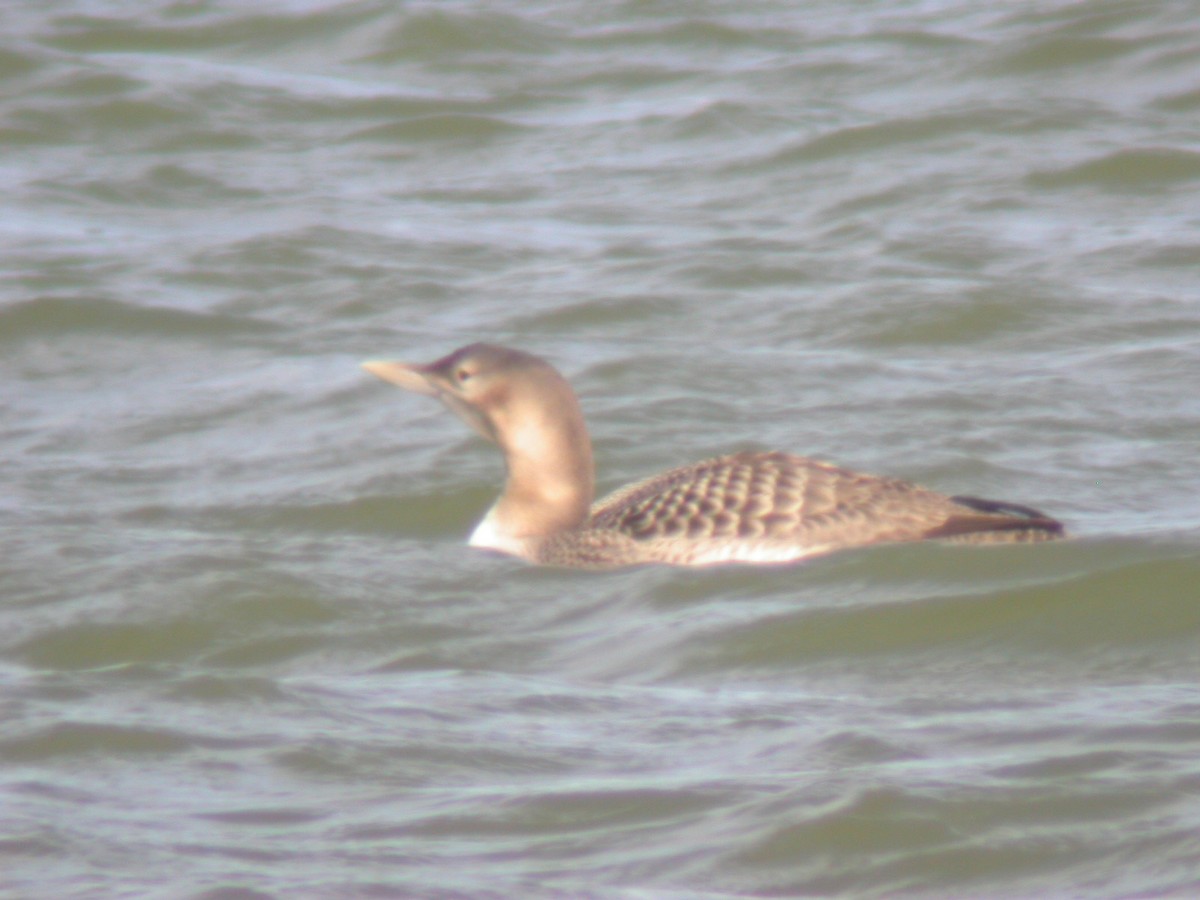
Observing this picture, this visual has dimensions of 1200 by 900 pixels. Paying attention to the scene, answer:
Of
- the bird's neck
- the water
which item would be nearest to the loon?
the bird's neck

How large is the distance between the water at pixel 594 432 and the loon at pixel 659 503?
117 millimetres

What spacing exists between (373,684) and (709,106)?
8726 millimetres

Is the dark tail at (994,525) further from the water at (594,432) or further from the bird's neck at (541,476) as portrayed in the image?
the bird's neck at (541,476)

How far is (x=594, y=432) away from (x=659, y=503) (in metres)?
2.01

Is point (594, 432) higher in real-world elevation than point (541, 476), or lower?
Answer: lower

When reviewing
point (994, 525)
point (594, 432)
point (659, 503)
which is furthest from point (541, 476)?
point (594, 432)

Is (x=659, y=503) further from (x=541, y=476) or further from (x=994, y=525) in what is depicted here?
(x=994, y=525)

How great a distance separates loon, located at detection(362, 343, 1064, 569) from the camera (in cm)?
686

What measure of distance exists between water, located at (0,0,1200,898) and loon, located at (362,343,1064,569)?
0.12 metres

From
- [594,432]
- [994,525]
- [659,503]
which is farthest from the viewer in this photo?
[594,432]

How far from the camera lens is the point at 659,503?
279 inches

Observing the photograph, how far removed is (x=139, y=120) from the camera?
1435 centimetres

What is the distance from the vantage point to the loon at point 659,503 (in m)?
6.86

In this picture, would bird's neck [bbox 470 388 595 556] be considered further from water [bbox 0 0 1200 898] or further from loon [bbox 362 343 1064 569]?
water [bbox 0 0 1200 898]
